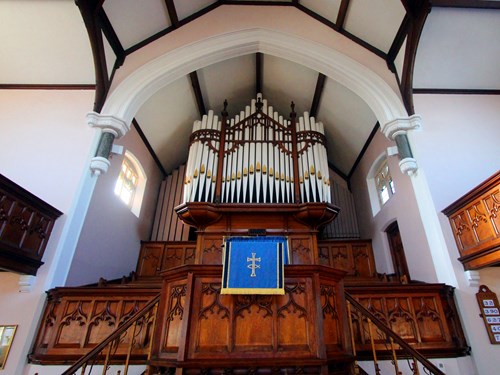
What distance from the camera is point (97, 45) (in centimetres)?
477

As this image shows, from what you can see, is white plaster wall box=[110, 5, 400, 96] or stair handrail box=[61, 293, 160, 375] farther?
white plaster wall box=[110, 5, 400, 96]

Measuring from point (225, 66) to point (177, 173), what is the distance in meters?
3.10

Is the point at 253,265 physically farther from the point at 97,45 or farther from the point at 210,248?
the point at 97,45

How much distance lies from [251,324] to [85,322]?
2.26 metres

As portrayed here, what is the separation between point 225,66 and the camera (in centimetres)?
694

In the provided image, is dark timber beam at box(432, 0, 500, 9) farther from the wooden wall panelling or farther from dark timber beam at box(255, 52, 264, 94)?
the wooden wall panelling

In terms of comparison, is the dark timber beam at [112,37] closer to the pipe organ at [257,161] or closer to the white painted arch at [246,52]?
the white painted arch at [246,52]

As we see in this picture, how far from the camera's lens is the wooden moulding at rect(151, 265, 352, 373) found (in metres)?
2.57

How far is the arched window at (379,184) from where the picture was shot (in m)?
6.07

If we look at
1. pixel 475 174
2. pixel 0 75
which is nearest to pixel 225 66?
pixel 0 75

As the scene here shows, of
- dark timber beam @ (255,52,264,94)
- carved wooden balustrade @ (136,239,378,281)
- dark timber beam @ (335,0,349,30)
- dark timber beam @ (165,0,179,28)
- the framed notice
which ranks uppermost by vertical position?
dark timber beam @ (255,52,264,94)

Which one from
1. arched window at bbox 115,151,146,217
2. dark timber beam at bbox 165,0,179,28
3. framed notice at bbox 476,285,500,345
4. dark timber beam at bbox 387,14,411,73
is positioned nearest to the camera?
framed notice at bbox 476,285,500,345

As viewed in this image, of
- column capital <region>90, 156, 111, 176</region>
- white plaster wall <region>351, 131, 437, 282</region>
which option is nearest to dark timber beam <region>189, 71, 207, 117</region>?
column capital <region>90, 156, 111, 176</region>

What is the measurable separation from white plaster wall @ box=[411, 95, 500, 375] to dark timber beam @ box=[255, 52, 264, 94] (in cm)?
352
